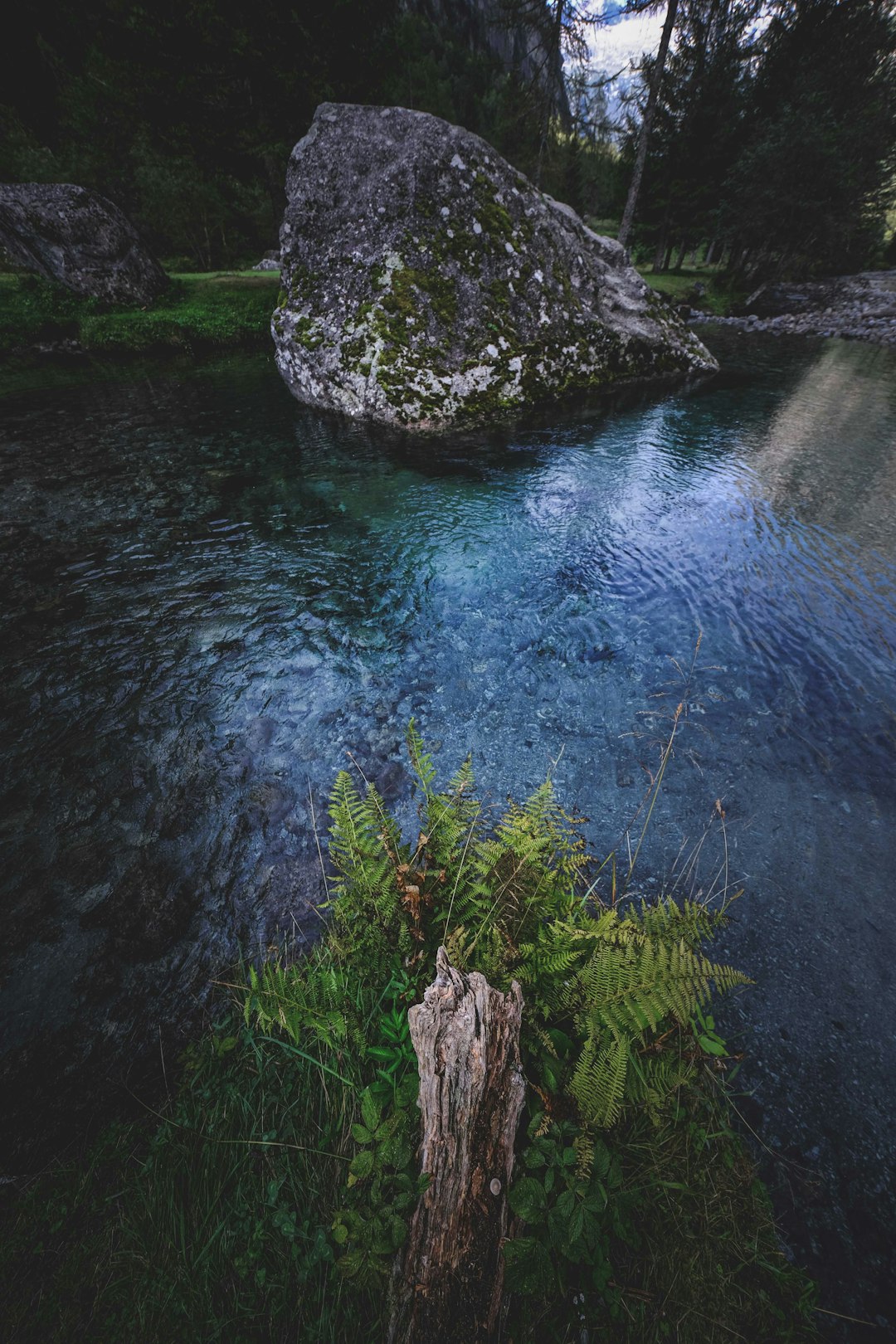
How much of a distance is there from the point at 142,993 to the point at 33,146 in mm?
42413

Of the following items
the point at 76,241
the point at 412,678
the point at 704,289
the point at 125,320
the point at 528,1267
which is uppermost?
the point at 704,289

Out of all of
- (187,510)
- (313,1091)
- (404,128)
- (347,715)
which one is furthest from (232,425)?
(313,1091)

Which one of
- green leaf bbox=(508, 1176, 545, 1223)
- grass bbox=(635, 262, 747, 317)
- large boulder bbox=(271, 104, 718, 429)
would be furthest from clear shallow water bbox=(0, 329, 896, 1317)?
grass bbox=(635, 262, 747, 317)

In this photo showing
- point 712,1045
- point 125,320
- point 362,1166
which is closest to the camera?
point 362,1166

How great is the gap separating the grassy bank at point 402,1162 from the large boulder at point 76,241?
2543cm

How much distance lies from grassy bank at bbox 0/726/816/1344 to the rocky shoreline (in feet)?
100.0

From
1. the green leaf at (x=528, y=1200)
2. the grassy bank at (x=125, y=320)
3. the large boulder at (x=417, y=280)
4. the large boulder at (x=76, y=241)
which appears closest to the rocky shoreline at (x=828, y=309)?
the large boulder at (x=417, y=280)

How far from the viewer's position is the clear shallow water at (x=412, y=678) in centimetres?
277

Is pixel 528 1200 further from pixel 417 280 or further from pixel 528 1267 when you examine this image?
pixel 417 280

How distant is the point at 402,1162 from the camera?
1702 millimetres

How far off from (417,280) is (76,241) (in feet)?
57.2

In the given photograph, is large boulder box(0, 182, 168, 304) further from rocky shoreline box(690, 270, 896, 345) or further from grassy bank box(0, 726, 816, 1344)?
rocky shoreline box(690, 270, 896, 345)

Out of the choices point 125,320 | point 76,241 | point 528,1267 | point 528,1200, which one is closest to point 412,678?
→ point 528,1200

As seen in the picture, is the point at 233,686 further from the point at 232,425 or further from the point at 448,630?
the point at 232,425
